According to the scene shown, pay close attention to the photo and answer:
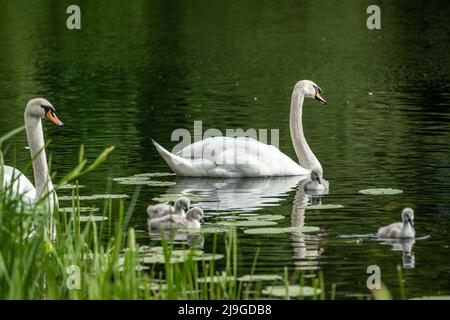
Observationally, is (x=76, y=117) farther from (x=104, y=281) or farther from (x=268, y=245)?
(x=104, y=281)

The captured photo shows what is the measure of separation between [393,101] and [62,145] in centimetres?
829

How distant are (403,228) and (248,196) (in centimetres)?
327

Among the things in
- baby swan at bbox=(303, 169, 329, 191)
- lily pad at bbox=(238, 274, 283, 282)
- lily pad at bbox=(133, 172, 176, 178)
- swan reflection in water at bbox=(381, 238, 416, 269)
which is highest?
lily pad at bbox=(133, 172, 176, 178)

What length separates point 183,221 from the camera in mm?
12211

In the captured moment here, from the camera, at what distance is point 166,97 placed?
84.3 feet

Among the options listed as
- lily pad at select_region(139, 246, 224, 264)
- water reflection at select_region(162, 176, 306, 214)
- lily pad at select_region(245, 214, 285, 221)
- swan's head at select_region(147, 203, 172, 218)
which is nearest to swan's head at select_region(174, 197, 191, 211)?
swan's head at select_region(147, 203, 172, 218)

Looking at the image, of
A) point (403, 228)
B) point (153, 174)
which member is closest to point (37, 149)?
point (403, 228)

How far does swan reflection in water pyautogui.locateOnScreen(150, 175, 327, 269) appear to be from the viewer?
1191 centimetres

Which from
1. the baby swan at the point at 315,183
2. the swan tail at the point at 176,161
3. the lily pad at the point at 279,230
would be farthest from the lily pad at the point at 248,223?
the swan tail at the point at 176,161

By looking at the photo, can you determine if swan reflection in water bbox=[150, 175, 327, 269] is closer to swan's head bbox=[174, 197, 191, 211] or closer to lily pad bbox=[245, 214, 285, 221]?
lily pad bbox=[245, 214, 285, 221]

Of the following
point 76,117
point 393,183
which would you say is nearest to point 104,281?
point 393,183

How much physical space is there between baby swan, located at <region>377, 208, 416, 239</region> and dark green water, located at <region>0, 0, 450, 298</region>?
5.9 inches

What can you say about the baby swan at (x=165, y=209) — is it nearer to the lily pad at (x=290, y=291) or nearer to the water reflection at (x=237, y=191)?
the water reflection at (x=237, y=191)

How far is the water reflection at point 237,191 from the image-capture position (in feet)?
45.4
